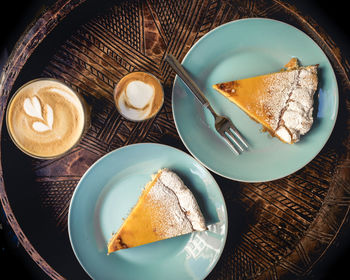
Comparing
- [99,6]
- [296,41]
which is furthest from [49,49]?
[296,41]

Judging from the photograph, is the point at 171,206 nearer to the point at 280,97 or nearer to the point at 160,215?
the point at 160,215

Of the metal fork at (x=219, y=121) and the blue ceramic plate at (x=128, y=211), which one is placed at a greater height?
the metal fork at (x=219, y=121)

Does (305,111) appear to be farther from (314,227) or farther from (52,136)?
(52,136)

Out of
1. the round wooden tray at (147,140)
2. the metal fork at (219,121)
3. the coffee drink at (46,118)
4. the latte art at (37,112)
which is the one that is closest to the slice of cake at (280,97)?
the metal fork at (219,121)

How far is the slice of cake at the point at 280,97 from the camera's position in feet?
4.75

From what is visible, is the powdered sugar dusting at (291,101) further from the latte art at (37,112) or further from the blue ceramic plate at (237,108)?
the latte art at (37,112)

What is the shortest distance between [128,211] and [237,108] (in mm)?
805

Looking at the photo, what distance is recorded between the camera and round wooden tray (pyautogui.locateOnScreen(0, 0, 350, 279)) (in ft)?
5.06

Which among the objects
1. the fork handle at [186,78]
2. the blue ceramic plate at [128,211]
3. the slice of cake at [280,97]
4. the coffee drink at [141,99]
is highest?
the slice of cake at [280,97]

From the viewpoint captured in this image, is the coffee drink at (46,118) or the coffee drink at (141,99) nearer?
the coffee drink at (46,118)

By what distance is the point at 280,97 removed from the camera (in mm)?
1477

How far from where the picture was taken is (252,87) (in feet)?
4.89

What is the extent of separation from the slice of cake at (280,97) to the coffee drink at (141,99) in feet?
1.02

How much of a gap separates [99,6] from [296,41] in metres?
1.05
